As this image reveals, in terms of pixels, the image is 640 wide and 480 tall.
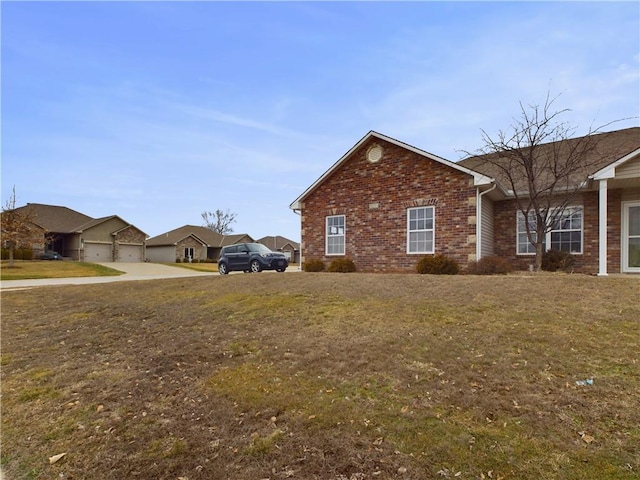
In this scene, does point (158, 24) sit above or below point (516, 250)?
above

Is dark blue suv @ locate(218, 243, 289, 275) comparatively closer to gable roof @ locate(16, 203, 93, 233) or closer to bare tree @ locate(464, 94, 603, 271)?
bare tree @ locate(464, 94, 603, 271)

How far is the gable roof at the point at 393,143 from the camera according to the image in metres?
12.6

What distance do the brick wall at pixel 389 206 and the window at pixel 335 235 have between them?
0.90 ft

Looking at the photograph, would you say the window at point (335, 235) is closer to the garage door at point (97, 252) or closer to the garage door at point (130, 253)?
the garage door at point (130, 253)

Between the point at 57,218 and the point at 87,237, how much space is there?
22.8 ft

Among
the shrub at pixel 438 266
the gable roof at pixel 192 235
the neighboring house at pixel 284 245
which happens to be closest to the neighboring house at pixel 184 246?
the gable roof at pixel 192 235

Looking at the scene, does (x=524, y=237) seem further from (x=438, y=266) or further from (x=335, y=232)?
(x=335, y=232)

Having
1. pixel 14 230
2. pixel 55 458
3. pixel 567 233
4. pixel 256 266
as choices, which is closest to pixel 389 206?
pixel 567 233

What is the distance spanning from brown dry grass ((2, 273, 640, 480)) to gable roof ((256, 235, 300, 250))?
5884 cm

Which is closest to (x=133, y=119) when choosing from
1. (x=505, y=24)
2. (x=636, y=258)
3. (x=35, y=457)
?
(x=505, y=24)

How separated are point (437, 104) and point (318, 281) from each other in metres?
9.44

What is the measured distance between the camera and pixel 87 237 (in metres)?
40.2

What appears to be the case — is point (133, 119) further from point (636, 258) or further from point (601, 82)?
point (636, 258)

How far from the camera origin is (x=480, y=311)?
6484mm
